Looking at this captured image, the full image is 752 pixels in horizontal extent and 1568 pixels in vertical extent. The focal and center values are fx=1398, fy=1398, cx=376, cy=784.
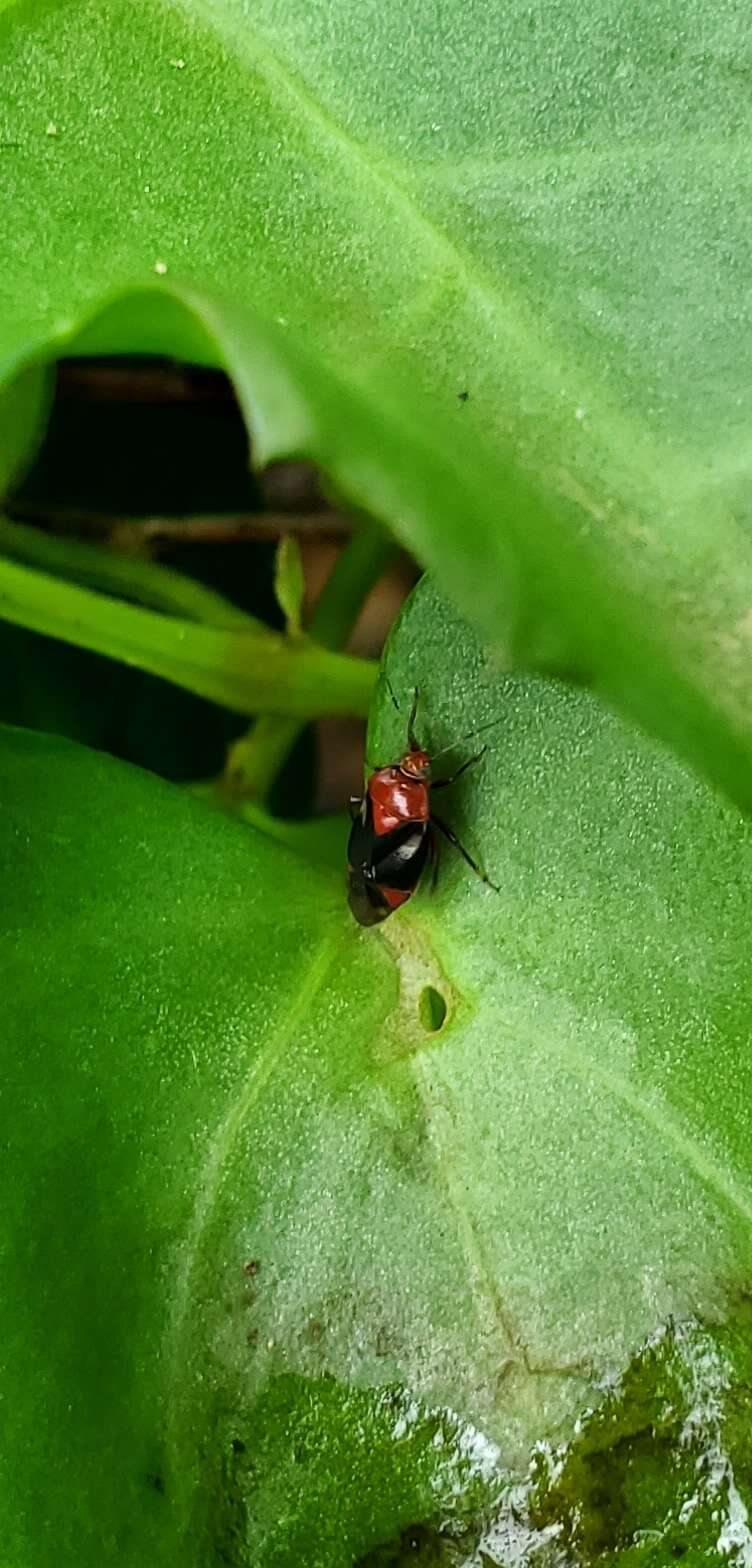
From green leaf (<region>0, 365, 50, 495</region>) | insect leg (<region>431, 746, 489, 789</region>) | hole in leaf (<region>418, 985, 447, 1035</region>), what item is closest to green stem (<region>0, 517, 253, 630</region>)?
green leaf (<region>0, 365, 50, 495</region>)

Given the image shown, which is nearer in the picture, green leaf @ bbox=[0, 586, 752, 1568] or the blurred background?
green leaf @ bbox=[0, 586, 752, 1568]

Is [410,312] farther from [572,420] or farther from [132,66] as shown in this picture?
[132,66]

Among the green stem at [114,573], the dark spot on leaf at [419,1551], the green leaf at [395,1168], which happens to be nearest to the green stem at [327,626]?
the green stem at [114,573]

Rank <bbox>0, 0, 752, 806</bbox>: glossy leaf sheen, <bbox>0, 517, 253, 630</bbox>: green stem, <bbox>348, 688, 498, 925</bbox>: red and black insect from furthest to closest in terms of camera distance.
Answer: <bbox>0, 517, 253, 630</bbox>: green stem < <bbox>348, 688, 498, 925</bbox>: red and black insect < <bbox>0, 0, 752, 806</bbox>: glossy leaf sheen

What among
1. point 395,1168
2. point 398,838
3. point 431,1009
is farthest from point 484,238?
point 395,1168

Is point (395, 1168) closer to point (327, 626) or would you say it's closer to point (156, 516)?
point (327, 626)

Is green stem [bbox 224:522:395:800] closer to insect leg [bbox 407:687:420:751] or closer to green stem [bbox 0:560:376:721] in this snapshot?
green stem [bbox 0:560:376:721]

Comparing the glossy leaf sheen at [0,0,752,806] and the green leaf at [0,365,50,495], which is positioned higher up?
the glossy leaf sheen at [0,0,752,806]
